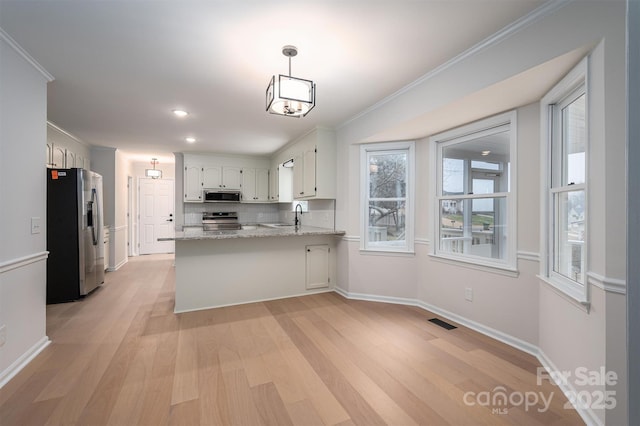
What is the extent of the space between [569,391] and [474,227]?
156 centimetres

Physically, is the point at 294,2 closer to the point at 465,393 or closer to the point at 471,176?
the point at 471,176

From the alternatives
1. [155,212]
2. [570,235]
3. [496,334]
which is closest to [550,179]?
[570,235]

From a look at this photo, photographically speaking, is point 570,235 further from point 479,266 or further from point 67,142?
point 67,142

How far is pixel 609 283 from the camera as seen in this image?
4.84 feet

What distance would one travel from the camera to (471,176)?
3.08 m

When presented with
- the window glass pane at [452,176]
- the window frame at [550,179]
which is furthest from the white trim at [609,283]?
the window glass pane at [452,176]

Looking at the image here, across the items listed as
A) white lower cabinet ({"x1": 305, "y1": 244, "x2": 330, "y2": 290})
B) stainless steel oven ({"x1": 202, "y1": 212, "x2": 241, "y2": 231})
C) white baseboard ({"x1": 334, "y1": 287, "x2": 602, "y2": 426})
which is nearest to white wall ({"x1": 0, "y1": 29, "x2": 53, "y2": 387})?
white lower cabinet ({"x1": 305, "y1": 244, "x2": 330, "y2": 290})

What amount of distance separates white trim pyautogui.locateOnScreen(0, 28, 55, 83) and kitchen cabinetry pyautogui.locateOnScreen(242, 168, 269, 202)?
3.88 m

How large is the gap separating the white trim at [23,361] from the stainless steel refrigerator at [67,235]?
1.50 metres

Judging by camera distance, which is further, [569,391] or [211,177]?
[211,177]

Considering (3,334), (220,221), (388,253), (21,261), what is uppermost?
(220,221)

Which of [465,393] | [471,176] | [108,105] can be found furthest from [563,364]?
[108,105]

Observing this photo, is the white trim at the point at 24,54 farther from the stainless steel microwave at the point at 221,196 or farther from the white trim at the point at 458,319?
the white trim at the point at 458,319

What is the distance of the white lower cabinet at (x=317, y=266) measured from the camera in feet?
13.6
